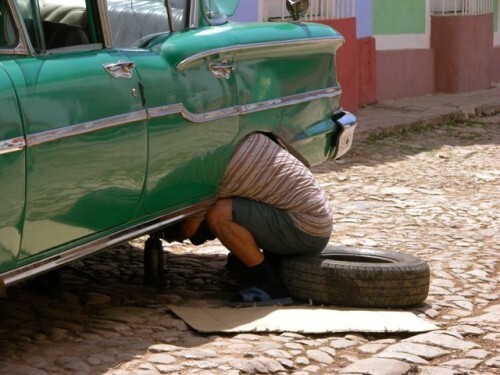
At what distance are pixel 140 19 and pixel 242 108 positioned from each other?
62 cm

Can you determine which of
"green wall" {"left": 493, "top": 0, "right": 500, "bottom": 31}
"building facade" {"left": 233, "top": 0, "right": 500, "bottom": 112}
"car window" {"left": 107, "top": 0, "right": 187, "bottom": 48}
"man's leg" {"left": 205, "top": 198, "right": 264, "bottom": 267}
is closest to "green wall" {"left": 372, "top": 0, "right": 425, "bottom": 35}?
"building facade" {"left": 233, "top": 0, "right": 500, "bottom": 112}

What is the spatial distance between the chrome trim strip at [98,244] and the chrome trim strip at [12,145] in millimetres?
454

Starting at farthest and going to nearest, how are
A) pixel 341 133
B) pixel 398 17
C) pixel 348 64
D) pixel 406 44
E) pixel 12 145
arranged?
pixel 406 44 → pixel 398 17 → pixel 348 64 → pixel 341 133 → pixel 12 145

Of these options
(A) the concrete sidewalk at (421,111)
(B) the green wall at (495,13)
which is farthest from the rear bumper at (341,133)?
(B) the green wall at (495,13)

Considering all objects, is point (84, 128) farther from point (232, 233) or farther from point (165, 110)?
point (232, 233)

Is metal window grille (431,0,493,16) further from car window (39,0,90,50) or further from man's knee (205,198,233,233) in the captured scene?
car window (39,0,90,50)

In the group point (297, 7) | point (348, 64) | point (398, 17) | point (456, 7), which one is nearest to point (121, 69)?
point (297, 7)

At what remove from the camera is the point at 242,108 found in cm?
544

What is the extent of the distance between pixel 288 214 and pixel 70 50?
136 centimetres

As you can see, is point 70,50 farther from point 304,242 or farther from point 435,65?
point 435,65

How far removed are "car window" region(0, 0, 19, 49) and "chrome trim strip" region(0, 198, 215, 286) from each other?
81 centimetres

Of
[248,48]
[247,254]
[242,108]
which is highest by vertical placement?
[248,48]

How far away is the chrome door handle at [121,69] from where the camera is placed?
468 centimetres

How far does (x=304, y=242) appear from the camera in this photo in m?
5.48
